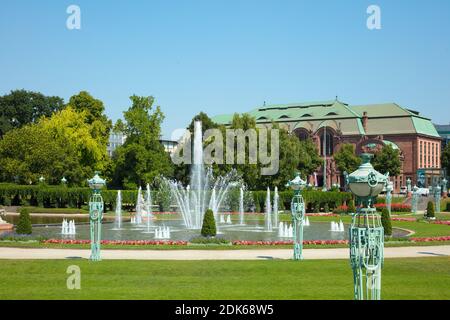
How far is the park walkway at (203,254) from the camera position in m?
20.2

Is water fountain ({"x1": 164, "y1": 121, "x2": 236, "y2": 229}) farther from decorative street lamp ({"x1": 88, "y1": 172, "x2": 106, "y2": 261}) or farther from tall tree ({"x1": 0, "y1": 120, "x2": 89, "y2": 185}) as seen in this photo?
decorative street lamp ({"x1": 88, "y1": 172, "x2": 106, "y2": 261})

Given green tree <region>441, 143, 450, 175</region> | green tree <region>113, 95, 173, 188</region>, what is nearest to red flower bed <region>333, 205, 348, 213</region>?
green tree <region>113, 95, 173, 188</region>

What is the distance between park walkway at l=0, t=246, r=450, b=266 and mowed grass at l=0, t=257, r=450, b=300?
152cm

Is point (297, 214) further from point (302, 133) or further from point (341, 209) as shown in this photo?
point (302, 133)

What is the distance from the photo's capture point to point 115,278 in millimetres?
15211

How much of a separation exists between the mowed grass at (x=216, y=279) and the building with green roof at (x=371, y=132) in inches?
3113

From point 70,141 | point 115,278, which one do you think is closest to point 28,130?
point 70,141

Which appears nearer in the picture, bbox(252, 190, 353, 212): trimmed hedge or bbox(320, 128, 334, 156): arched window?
bbox(252, 190, 353, 212): trimmed hedge

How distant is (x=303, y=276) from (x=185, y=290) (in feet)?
12.0

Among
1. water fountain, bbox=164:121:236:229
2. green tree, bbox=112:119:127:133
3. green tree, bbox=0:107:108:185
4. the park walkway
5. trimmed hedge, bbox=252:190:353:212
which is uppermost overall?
green tree, bbox=112:119:127:133

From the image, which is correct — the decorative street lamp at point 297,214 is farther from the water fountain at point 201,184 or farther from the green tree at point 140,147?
the green tree at point 140,147

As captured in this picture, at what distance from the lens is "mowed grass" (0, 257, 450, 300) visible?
1303 cm

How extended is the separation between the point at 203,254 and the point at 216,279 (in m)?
6.11

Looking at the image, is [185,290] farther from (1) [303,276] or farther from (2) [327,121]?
(2) [327,121]
